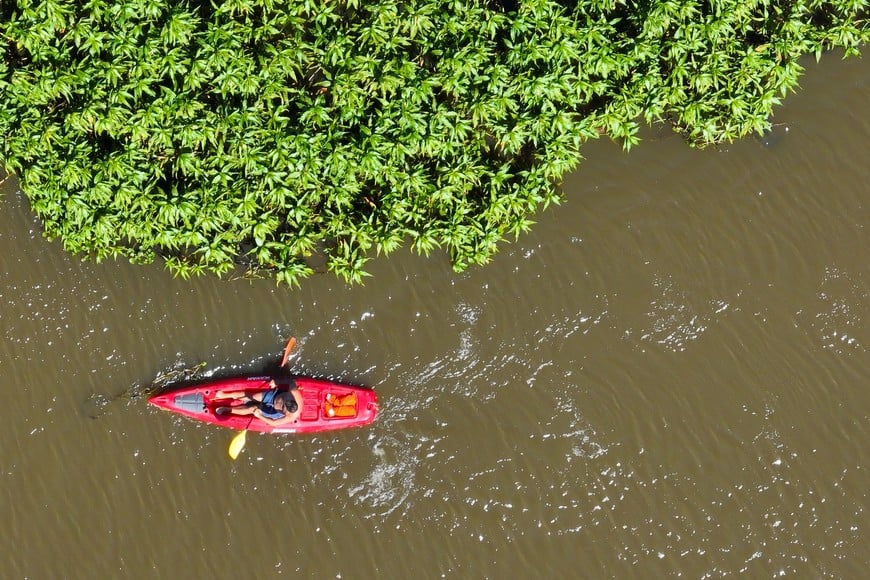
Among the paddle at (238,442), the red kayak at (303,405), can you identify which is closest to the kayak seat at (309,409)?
the red kayak at (303,405)

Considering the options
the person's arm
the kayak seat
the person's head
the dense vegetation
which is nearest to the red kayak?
the kayak seat

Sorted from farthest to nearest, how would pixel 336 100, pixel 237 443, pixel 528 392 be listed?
pixel 528 392 < pixel 237 443 < pixel 336 100

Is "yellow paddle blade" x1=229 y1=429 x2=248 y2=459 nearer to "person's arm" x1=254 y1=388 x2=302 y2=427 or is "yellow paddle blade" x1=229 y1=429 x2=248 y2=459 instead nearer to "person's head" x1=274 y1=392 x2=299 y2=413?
"person's arm" x1=254 y1=388 x2=302 y2=427

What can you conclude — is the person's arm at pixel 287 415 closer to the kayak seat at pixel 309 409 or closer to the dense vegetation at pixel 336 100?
the kayak seat at pixel 309 409

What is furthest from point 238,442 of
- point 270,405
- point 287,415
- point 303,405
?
point 303,405

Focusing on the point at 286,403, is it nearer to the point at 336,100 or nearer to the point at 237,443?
the point at 237,443

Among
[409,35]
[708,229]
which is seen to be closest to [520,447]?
[708,229]
